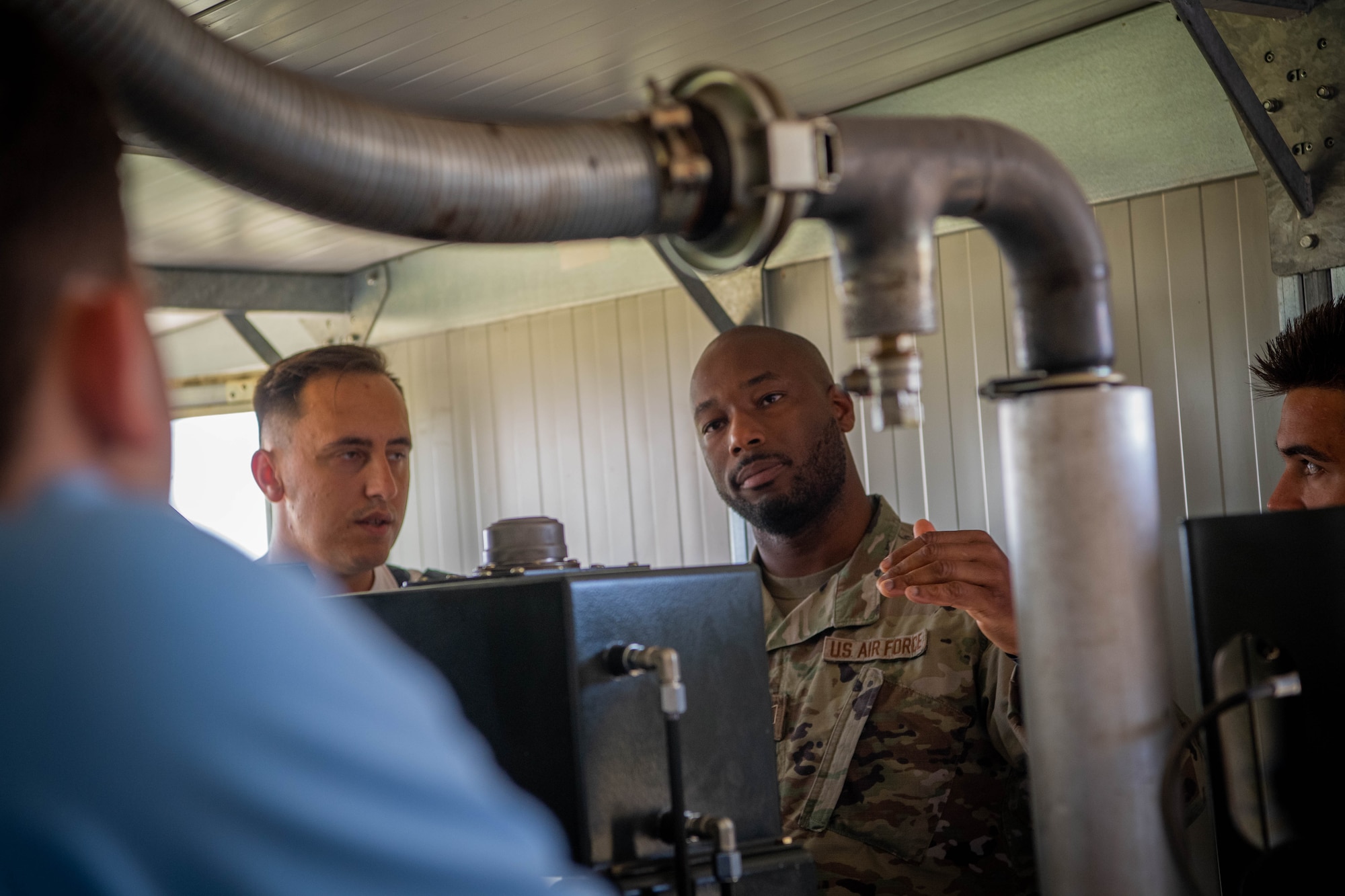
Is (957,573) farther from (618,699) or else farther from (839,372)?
(839,372)

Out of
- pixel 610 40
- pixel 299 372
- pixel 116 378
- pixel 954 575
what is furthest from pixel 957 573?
pixel 299 372

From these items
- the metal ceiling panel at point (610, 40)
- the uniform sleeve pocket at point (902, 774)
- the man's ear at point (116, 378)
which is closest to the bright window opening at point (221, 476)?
the metal ceiling panel at point (610, 40)

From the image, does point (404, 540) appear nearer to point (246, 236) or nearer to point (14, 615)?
point (246, 236)

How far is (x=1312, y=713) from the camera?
2.59 feet

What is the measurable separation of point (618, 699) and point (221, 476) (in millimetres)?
4951

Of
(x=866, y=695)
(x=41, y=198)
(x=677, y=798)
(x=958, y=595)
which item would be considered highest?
(x=41, y=198)

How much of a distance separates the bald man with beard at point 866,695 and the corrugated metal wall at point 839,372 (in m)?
0.38

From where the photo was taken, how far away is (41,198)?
48 cm

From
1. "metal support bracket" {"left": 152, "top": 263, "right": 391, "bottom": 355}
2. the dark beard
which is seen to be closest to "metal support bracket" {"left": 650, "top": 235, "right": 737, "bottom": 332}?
the dark beard

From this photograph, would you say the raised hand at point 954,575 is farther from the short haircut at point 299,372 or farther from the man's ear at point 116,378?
the short haircut at point 299,372

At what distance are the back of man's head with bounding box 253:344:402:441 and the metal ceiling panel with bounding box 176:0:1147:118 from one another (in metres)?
0.62

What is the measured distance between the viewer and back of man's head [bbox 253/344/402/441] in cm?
264

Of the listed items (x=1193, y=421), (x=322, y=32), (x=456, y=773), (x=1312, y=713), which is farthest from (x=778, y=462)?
(x=456, y=773)

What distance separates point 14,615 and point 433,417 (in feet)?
14.0
